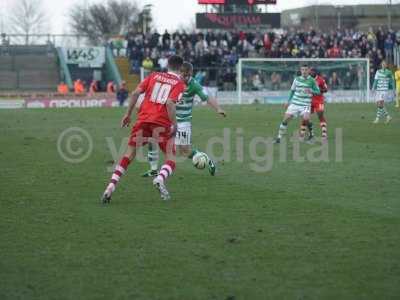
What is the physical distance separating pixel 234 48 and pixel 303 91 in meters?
25.8

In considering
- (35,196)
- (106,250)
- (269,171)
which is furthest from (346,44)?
(106,250)

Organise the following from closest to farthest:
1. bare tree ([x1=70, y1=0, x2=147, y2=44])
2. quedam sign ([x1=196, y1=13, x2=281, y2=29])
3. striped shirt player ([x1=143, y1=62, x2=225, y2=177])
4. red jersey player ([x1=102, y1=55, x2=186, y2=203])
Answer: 1. red jersey player ([x1=102, y1=55, x2=186, y2=203])
2. striped shirt player ([x1=143, y1=62, x2=225, y2=177])
3. quedam sign ([x1=196, y1=13, x2=281, y2=29])
4. bare tree ([x1=70, y1=0, x2=147, y2=44])

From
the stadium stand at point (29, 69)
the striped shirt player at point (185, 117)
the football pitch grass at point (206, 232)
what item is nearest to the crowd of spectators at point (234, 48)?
the stadium stand at point (29, 69)

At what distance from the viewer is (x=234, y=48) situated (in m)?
47.7

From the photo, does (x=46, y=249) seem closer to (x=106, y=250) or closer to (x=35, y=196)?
(x=106, y=250)

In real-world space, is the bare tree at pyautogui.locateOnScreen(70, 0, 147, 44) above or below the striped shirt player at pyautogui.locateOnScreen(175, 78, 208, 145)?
above

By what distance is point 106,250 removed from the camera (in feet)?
28.4

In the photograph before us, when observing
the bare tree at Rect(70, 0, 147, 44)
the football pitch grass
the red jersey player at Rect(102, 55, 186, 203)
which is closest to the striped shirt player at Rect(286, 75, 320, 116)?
the football pitch grass

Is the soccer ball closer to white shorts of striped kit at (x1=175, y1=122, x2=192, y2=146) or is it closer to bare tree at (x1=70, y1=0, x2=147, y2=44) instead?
white shorts of striped kit at (x1=175, y1=122, x2=192, y2=146)

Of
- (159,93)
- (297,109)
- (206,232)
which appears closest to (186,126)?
(159,93)

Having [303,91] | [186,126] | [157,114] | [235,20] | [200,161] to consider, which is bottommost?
[200,161]

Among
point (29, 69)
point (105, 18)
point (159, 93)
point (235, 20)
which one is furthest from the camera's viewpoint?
point (105, 18)

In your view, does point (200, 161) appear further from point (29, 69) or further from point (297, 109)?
point (29, 69)

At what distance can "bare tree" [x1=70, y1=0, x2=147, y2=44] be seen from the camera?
276 feet
